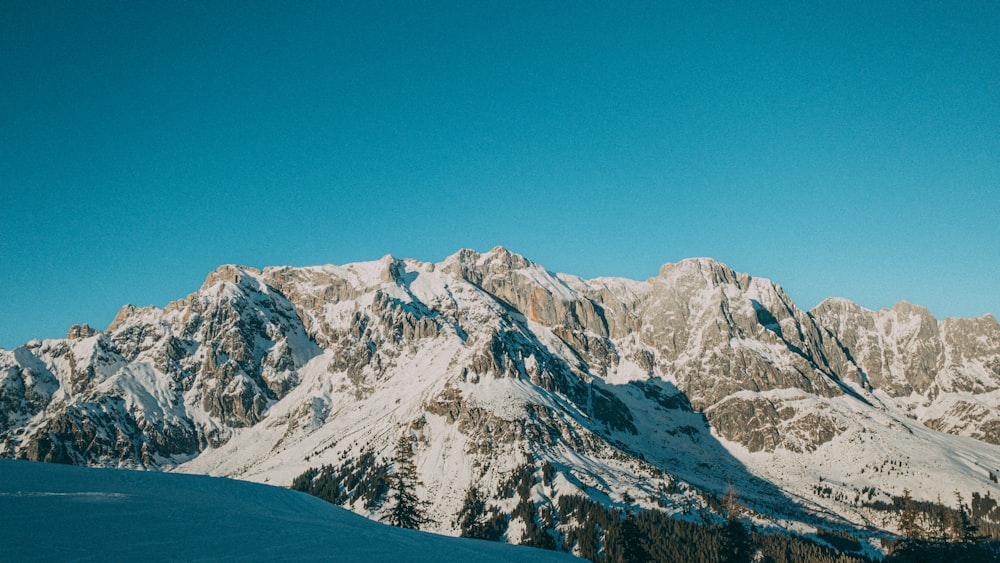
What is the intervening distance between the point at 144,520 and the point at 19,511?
2972 mm

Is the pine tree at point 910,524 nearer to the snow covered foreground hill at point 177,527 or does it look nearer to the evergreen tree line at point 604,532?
the snow covered foreground hill at point 177,527

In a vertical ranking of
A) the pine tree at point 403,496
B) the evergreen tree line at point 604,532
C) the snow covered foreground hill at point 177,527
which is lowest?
the evergreen tree line at point 604,532

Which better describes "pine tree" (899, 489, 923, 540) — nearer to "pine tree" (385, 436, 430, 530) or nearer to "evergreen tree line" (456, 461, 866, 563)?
"pine tree" (385, 436, 430, 530)

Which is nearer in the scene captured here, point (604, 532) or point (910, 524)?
point (910, 524)

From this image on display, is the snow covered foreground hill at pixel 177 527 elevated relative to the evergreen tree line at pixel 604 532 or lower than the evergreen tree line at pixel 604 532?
elevated

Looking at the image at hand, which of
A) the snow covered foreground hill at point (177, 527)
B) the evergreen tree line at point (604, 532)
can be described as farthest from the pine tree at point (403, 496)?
the evergreen tree line at point (604, 532)

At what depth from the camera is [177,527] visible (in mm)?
Result: 16438

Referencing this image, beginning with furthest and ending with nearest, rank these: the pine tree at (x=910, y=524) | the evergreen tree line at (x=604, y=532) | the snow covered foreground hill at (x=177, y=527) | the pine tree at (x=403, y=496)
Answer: the evergreen tree line at (x=604, y=532) < the pine tree at (x=910, y=524) < the pine tree at (x=403, y=496) < the snow covered foreground hill at (x=177, y=527)

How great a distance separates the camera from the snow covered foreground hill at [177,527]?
1412cm

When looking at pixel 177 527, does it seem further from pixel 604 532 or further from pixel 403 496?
pixel 604 532

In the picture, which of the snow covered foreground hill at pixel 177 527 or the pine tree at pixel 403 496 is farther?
the pine tree at pixel 403 496

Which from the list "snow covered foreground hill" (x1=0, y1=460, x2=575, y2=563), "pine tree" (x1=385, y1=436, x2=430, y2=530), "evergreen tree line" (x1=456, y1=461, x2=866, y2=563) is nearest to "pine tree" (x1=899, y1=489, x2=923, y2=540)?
"pine tree" (x1=385, y1=436, x2=430, y2=530)

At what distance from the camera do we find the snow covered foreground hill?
14.1 m

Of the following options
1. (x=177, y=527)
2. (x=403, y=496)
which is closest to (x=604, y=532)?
(x=403, y=496)
